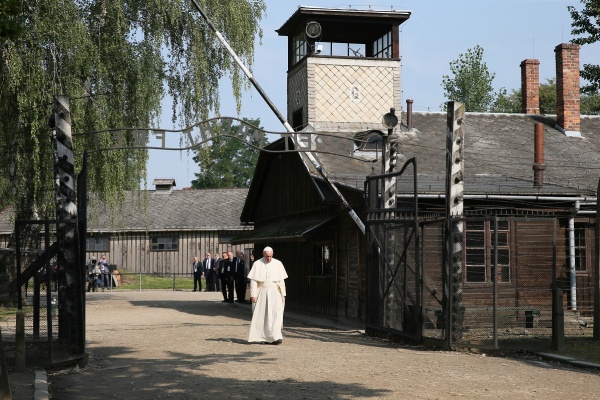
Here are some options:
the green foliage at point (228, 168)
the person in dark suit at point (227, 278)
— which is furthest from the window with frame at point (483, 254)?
the green foliage at point (228, 168)

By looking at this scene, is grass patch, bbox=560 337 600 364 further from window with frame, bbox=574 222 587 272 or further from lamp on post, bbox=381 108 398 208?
window with frame, bbox=574 222 587 272

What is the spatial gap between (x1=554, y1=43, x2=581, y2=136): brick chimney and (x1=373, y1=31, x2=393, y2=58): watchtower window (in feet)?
19.4

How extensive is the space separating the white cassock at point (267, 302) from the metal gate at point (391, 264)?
1893mm

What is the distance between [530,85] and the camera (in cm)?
3712

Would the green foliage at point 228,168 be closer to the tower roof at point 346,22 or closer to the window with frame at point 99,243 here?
the window with frame at point 99,243

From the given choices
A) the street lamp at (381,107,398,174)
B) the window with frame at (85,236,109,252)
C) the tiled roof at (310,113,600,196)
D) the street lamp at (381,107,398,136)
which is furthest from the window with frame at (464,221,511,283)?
the window with frame at (85,236,109,252)

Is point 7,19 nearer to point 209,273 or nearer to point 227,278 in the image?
point 227,278

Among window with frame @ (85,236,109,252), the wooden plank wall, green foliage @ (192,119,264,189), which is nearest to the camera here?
the wooden plank wall

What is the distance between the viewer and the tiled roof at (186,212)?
58.4 meters

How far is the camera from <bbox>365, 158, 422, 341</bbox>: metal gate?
1844 cm

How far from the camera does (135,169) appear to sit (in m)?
28.8

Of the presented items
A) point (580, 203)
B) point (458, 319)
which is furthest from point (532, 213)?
point (458, 319)

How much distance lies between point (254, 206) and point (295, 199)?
7082 millimetres

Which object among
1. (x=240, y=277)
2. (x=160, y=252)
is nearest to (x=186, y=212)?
(x=160, y=252)
